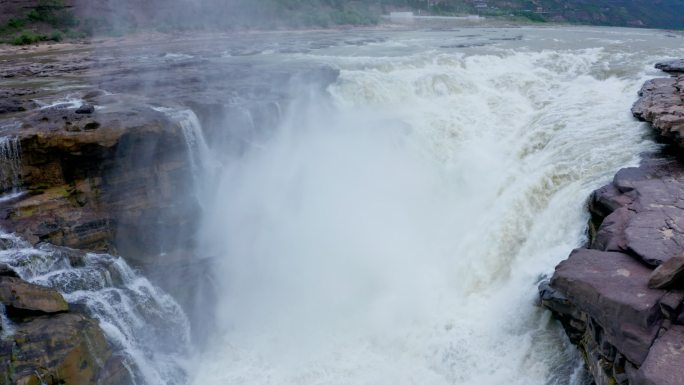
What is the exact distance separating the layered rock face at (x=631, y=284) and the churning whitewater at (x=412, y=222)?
497 mm

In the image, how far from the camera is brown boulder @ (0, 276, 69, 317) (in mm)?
5453

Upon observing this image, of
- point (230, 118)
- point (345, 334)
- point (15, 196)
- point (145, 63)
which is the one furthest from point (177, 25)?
point (345, 334)

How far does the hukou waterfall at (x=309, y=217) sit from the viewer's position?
6820 mm

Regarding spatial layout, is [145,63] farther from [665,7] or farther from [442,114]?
[665,7]

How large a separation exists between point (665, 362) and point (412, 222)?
20.8ft

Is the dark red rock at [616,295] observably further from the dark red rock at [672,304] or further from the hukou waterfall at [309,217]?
the hukou waterfall at [309,217]

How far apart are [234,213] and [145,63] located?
8338 millimetres

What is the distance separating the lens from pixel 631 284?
4.98 metres

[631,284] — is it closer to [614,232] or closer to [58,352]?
[614,232]

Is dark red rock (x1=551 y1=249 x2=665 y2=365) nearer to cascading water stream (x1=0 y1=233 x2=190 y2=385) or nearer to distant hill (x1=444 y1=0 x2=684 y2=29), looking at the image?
cascading water stream (x1=0 y1=233 x2=190 y2=385)

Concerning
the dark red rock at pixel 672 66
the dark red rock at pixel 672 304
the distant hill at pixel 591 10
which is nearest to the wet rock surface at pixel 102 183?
the dark red rock at pixel 672 304

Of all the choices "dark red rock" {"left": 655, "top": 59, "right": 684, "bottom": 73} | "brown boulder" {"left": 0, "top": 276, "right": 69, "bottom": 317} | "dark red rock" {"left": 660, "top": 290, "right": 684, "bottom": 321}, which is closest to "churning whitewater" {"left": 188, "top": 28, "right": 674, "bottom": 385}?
"dark red rock" {"left": 655, "top": 59, "right": 684, "bottom": 73}

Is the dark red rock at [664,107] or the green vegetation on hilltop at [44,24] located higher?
the green vegetation on hilltop at [44,24]

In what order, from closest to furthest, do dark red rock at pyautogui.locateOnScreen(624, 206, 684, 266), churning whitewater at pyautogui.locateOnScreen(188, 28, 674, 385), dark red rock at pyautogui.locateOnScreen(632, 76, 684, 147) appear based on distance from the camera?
dark red rock at pyautogui.locateOnScreen(624, 206, 684, 266) < churning whitewater at pyautogui.locateOnScreen(188, 28, 674, 385) < dark red rock at pyautogui.locateOnScreen(632, 76, 684, 147)
